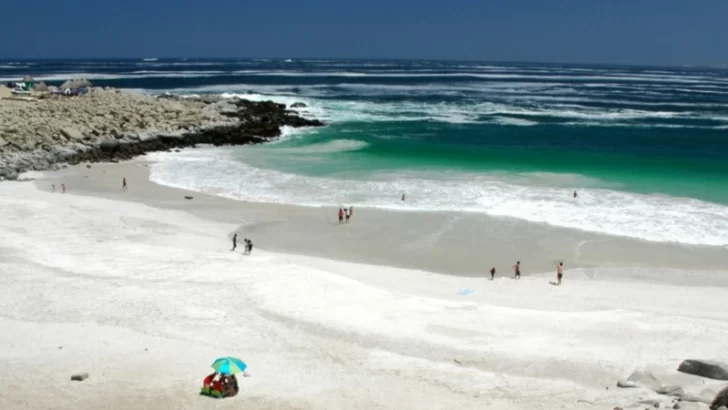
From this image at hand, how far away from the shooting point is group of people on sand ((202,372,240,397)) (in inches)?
437

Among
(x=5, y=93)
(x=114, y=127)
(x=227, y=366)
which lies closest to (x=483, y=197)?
(x=227, y=366)

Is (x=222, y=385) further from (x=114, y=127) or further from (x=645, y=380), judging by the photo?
(x=114, y=127)

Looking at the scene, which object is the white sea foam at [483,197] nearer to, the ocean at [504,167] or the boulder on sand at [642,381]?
the ocean at [504,167]

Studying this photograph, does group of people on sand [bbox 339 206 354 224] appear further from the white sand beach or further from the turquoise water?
the turquoise water

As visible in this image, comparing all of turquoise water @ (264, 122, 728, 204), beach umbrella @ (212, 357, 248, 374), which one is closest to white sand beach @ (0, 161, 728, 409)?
beach umbrella @ (212, 357, 248, 374)

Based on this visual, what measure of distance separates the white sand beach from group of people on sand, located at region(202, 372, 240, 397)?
20 cm

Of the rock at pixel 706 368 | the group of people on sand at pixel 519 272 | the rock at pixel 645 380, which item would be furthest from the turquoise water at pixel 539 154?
the rock at pixel 645 380

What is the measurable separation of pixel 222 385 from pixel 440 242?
11.8 metres

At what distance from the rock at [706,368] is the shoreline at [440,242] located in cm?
734

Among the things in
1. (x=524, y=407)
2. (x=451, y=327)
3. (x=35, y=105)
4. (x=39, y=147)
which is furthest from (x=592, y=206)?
(x=35, y=105)

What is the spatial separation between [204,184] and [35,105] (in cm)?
2258

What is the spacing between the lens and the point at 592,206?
25922 millimetres

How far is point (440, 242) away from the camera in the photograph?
21.7 m

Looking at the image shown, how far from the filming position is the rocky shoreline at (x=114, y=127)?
3300 cm
